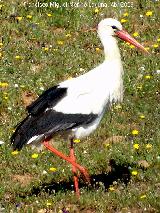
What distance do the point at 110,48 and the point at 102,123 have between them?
185 centimetres

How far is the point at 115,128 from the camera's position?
1051 centimetres

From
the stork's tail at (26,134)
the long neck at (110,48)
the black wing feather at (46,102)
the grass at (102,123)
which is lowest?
the grass at (102,123)

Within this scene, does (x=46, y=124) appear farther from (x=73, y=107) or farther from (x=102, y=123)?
(x=102, y=123)

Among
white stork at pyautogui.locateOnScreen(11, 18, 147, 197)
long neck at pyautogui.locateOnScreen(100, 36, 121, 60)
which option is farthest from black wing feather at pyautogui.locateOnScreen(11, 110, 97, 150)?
long neck at pyautogui.locateOnScreen(100, 36, 121, 60)

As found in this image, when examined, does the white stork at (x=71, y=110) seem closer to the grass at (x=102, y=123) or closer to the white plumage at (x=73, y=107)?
the white plumage at (x=73, y=107)

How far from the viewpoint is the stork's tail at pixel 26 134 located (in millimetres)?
8570

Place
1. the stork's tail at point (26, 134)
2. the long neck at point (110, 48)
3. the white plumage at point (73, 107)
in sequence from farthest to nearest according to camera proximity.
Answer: the long neck at point (110, 48) < the white plumage at point (73, 107) < the stork's tail at point (26, 134)

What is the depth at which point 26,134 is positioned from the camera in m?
8.59

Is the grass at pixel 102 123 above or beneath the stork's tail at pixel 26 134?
beneath

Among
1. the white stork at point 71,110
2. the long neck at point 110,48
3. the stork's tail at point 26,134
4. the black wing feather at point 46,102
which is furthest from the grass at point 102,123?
the long neck at point 110,48

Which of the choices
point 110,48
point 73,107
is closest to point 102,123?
point 110,48

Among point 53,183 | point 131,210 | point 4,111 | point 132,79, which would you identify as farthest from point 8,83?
point 131,210

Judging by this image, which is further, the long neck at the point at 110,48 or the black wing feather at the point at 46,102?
the long neck at the point at 110,48

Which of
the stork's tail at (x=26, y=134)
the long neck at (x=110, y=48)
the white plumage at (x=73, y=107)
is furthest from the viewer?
the long neck at (x=110, y=48)
